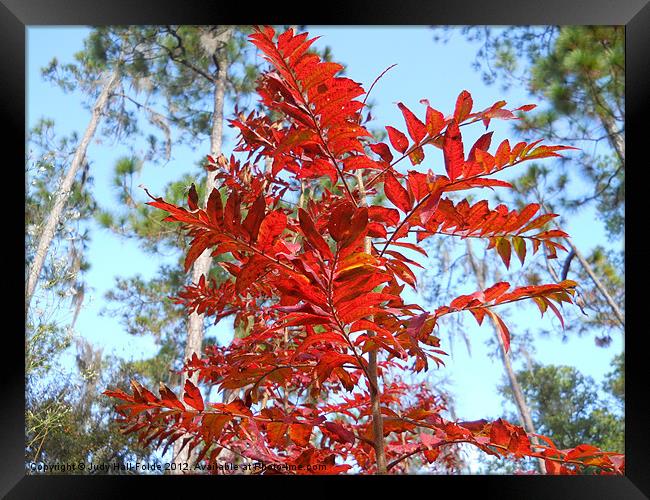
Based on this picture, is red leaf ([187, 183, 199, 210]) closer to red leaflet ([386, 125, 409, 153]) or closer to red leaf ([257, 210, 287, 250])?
red leaf ([257, 210, 287, 250])

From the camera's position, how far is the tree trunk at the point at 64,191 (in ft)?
10.7

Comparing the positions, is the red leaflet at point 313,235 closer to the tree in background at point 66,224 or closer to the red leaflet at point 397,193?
the red leaflet at point 397,193

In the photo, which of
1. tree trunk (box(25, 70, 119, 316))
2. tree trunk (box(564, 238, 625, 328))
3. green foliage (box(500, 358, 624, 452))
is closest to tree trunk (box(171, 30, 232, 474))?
tree trunk (box(25, 70, 119, 316))

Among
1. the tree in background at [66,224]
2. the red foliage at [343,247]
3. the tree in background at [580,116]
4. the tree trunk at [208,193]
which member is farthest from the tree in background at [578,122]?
the red foliage at [343,247]

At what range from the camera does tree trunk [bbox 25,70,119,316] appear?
10.7 ft

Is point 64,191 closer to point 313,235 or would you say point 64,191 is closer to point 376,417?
point 376,417

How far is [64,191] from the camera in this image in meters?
3.61

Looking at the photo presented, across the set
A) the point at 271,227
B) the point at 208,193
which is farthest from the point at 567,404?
the point at 271,227

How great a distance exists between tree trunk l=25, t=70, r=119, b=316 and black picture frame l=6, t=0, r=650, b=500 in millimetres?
1818
